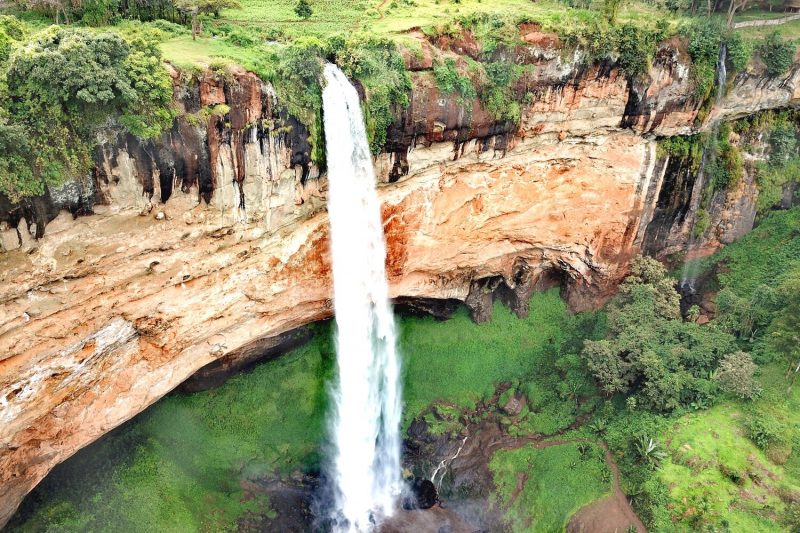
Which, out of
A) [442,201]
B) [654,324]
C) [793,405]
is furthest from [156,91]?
[793,405]

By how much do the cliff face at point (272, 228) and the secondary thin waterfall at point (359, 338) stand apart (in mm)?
539

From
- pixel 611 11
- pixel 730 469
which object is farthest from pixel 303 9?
pixel 730 469

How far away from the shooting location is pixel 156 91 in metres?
10.9

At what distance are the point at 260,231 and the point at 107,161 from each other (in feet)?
12.8

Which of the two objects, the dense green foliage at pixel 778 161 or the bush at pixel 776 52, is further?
the dense green foliage at pixel 778 161

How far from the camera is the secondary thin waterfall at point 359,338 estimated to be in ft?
45.8

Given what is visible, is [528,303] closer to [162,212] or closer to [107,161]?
[162,212]

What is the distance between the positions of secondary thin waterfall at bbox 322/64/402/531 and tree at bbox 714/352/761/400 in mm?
9235

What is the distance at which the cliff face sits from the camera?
11.4 metres

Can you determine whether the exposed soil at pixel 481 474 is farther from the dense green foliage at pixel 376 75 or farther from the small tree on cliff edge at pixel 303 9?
the small tree on cliff edge at pixel 303 9

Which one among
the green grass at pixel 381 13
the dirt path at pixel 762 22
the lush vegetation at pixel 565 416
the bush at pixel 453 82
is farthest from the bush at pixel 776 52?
the bush at pixel 453 82

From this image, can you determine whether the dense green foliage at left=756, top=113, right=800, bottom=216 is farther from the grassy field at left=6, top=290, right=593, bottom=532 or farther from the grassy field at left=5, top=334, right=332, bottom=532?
the grassy field at left=5, top=334, right=332, bottom=532

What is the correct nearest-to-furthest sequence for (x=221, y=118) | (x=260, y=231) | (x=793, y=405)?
1. (x=221, y=118)
2. (x=260, y=231)
3. (x=793, y=405)

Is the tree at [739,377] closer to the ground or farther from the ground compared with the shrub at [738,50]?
closer to the ground
